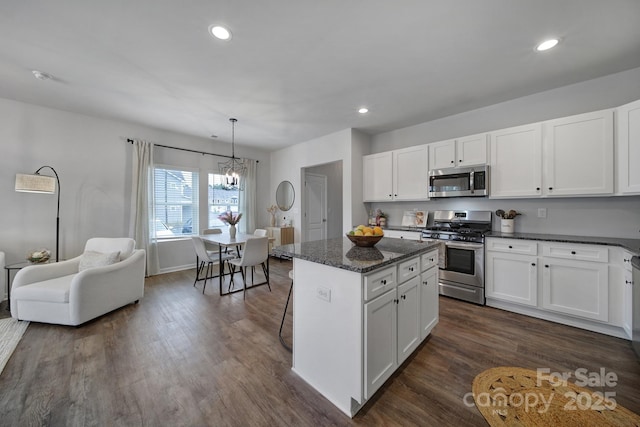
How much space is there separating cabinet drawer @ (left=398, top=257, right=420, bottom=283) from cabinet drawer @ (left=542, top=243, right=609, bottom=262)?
1.78m

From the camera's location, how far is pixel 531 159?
115 inches

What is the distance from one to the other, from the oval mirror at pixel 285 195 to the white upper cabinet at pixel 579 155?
4432mm

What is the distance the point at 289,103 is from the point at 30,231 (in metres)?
4.17

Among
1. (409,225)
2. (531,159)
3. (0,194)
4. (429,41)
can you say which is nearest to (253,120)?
(429,41)

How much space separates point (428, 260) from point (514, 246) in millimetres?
1473

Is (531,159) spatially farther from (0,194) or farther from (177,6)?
(0,194)

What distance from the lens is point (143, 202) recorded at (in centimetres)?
431

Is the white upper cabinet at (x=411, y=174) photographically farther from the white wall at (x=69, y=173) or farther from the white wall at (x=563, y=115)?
the white wall at (x=69, y=173)

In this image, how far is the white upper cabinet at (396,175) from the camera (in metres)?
3.86

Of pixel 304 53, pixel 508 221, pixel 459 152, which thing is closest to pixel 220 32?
pixel 304 53

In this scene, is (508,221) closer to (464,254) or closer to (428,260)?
(464,254)

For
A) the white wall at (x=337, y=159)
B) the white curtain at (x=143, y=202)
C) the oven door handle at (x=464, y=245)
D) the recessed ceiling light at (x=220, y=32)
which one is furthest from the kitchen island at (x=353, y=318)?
the white curtain at (x=143, y=202)

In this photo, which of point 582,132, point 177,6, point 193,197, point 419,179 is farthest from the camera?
point 193,197

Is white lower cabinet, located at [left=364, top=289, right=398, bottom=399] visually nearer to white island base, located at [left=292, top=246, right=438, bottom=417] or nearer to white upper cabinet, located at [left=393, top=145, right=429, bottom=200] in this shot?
white island base, located at [left=292, top=246, right=438, bottom=417]
